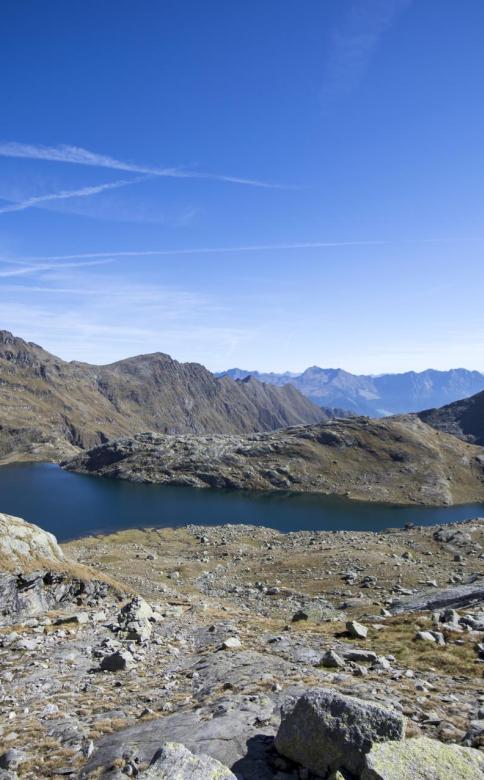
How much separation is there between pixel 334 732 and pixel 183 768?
2.88 meters

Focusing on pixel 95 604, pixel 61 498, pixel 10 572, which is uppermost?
pixel 10 572

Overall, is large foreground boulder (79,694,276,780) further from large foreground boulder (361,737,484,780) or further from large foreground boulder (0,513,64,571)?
large foreground boulder (0,513,64,571)

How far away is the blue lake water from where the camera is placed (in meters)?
132

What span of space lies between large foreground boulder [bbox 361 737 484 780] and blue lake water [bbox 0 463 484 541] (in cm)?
11693

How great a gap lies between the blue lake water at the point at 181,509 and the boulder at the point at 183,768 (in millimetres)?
114883

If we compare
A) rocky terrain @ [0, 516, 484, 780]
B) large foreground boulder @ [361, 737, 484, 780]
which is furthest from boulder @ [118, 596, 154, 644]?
large foreground boulder @ [361, 737, 484, 780]

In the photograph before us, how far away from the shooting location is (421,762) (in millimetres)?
7633

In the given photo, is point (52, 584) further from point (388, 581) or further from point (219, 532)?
point (219, 532)

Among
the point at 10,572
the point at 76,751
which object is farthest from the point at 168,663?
the point at 10,572

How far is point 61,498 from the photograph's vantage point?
540 feet

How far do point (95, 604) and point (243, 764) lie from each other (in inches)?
873

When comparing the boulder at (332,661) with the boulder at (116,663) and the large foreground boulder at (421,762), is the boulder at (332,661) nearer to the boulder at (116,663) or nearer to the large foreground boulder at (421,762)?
the boulder at (116,663)

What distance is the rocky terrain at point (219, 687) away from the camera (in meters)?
8.66

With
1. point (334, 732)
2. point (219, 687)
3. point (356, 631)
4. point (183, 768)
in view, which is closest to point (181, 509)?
point (356, 631)
